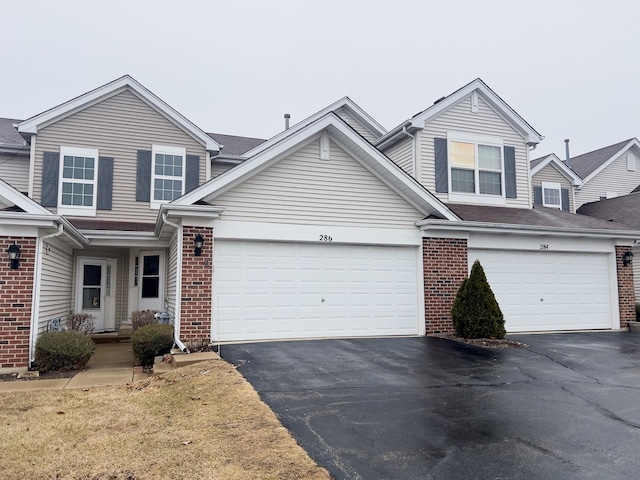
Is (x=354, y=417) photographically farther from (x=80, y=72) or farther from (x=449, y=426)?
(x=80, y=72)

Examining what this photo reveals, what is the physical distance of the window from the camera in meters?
14.7

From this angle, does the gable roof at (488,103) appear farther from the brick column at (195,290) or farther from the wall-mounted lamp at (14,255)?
the wall-mounted lamp at (14,255)

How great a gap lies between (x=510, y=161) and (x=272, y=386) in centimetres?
1167

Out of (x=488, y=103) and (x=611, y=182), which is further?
(x=611, y=182)

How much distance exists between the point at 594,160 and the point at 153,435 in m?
25.9

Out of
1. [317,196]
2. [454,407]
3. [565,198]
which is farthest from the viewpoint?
[565,198]

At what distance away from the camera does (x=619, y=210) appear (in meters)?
19.3

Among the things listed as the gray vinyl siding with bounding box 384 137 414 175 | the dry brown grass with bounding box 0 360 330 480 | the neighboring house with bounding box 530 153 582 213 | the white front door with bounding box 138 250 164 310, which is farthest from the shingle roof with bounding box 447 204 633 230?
the white front door with bounding box 138 250 164 310

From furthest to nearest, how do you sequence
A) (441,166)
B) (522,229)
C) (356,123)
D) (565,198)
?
(565,198) < (356,123) < (441,166) < (522,229)

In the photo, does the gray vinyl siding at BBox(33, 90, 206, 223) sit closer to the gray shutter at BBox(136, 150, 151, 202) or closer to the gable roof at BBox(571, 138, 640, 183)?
the gray shutter at BBox(136, 150, 151, 202)

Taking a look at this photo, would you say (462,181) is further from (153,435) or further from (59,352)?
(153,435)

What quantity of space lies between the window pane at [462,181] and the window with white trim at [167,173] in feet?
27.8

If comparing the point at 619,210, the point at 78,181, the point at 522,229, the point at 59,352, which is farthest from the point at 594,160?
the point at 59,352

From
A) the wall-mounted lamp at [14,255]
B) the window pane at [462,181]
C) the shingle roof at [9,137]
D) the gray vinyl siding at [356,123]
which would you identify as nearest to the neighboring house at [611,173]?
the window pane at [462,181]
